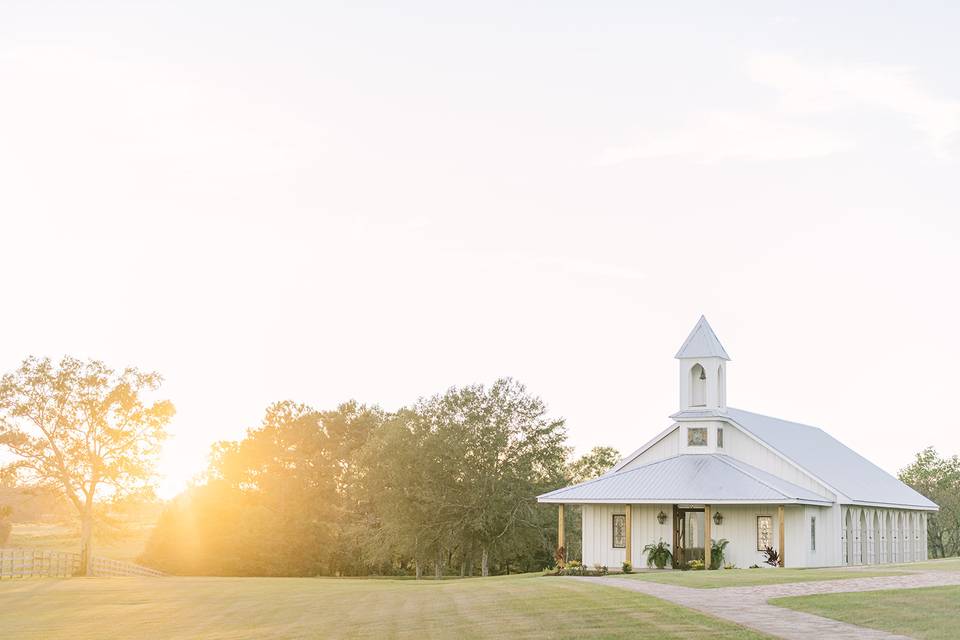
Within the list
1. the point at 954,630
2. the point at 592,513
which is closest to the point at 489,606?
the point at 954,630

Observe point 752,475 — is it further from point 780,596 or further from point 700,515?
point 780,596

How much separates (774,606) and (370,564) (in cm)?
4995

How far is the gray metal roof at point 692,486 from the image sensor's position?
143ft

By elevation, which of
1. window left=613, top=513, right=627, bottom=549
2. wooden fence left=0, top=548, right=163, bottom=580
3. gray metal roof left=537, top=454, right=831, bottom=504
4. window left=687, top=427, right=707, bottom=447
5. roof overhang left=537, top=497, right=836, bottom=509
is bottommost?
wooden fence left=0, top=548, right=163, bottom=580

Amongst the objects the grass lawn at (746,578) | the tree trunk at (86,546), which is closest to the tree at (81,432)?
the tree trunk at (86,546)

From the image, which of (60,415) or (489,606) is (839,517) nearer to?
(489,606)

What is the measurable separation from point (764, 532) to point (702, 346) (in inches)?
343

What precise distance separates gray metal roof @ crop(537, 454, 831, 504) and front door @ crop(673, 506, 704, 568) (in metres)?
1.54

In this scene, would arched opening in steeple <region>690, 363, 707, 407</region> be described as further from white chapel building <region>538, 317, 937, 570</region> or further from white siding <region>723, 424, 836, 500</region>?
white siding <region>723, 424, 836, 500</region>

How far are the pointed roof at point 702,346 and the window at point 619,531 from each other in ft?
25.1

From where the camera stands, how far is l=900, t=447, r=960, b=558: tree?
7962 centimetres

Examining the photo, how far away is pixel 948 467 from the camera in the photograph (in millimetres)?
82188

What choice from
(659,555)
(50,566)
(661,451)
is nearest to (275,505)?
(50,566)

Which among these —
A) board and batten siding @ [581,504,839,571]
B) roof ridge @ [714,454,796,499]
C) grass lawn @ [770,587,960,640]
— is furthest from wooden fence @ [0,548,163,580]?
grass lawn @ [770,587,960,640]
